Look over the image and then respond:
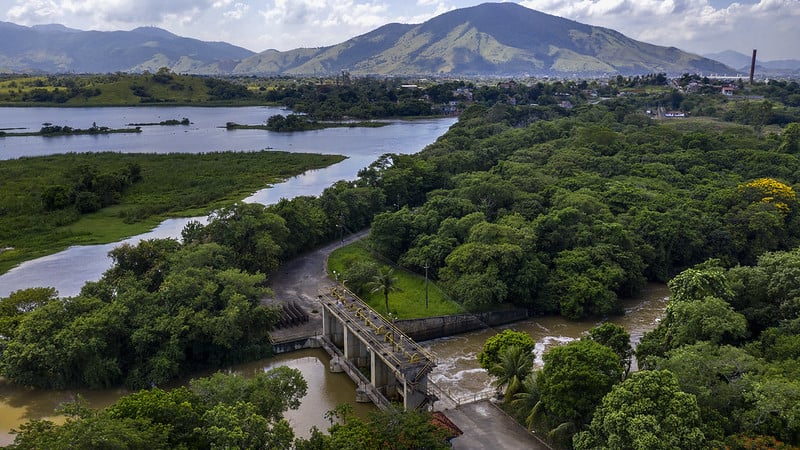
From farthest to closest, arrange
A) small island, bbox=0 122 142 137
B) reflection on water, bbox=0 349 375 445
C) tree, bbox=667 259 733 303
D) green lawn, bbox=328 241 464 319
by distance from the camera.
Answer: small island, bbox=0 122 142 137, green lawn, bbox=328 241 464 319, tree, bbox=667 259 733 303, reflection on water, bbox=0 349 375 445

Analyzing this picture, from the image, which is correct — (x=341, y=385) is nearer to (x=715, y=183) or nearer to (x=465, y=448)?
(x=465, y=448)

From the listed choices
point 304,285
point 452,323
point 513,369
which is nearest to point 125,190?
point 304,285

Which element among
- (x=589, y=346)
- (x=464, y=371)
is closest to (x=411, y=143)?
(x=464, y=371)

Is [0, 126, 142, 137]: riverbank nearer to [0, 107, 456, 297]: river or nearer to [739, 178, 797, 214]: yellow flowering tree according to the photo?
[0, 107, 456, 297]: river

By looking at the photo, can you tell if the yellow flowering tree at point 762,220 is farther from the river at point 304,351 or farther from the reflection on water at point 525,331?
the reflection on water at point 525,331

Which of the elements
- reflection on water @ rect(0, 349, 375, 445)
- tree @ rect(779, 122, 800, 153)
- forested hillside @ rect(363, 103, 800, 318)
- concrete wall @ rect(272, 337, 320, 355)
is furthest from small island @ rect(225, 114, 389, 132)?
reflection on water @ rect(0, 349, 375, 445)

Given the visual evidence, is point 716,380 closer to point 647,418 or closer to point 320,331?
point 647,418
